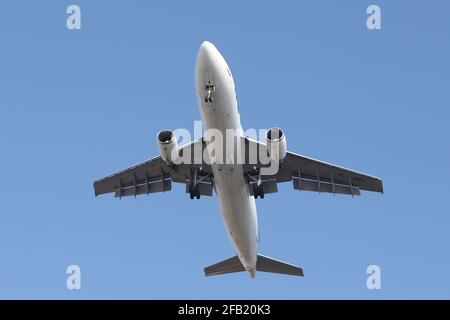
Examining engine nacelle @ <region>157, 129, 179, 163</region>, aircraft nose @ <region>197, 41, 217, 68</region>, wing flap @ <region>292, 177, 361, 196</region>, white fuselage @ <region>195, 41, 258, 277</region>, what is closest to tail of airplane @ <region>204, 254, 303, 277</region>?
white fuselage @ <region>195, 41, 258, 277</region>

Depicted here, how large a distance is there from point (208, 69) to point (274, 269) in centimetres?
1450

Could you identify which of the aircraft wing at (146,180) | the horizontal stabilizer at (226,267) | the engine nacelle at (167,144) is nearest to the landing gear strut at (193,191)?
the aircraft wing at (146,180)

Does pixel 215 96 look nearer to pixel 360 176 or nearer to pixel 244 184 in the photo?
pixel 244 184

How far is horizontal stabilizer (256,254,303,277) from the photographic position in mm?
39812

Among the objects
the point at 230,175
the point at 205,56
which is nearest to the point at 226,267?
the point at 230,175

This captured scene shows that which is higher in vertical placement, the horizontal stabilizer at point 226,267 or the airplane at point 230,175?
the airplane at point 230,175

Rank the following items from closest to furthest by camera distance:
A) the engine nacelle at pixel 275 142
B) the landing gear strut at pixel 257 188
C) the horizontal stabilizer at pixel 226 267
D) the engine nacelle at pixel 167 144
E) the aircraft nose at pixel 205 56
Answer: the aircraft nose at pixel 205 56, the engine nacelle at pixel 275 142, the engine nacelle at pixel 167 144, the landing gear strut at pixel 257 188, the horizontal stabilizer at pixel 226 267

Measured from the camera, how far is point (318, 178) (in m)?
37.1

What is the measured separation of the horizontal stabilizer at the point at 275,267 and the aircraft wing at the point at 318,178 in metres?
4.64

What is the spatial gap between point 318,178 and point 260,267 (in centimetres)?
633

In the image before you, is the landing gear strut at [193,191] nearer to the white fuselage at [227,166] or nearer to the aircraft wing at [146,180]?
the aircraft wing at [146,180]

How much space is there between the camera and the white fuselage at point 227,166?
97.9ft

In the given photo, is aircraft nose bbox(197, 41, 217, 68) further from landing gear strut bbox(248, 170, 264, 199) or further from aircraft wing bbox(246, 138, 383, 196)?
aircraft wing bbox(246, 138, 383, 196)

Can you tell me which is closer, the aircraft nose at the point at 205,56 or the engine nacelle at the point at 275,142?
the aircraft nose at the point at 205,56
